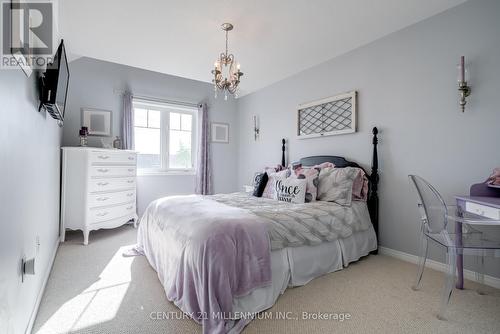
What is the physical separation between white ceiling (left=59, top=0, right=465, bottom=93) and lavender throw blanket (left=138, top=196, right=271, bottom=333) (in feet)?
6.35

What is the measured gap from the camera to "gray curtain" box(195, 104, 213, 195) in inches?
186

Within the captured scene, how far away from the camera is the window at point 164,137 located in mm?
4348

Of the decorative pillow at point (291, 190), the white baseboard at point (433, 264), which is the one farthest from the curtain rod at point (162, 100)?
the white baseboard at point (433, 264)

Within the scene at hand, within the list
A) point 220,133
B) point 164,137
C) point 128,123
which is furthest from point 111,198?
point 220,133

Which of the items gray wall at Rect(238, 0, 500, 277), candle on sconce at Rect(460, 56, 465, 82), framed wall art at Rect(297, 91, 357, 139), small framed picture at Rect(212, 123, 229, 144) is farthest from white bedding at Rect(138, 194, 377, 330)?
small framed picture at Rect(212, 123, 229, 144)

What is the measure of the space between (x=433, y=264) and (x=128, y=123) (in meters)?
4.52

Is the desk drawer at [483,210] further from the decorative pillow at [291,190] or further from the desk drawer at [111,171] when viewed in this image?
the desk drawer at [111,171]

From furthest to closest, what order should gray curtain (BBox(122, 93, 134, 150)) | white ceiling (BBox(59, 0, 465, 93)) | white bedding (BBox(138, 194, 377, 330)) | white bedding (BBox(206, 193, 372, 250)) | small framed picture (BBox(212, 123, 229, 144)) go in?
small framed picture (BBox(212, 123, 229, 144)) → gray curtain (BBox(122, 93, 134, 150)) → white ceiling (BBox(59, 0, 465, 93)) → white bedding (BBox(206, 193, 372, 250)) → white bedding (BBox(138, 194, 377, 330))

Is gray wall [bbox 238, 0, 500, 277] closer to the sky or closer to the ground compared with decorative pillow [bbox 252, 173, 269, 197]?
closer to the sky

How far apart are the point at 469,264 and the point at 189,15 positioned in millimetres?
3528

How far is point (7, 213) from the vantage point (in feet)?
3.57

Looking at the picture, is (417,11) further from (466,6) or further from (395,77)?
(395,77)

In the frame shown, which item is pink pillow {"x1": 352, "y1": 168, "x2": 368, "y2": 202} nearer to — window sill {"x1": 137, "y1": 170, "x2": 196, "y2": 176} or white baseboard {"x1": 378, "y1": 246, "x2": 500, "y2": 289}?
white baseboard {"x1": 378, "y1": 246, "x2": 500, "y2": 289}

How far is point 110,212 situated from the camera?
3.33 meters
